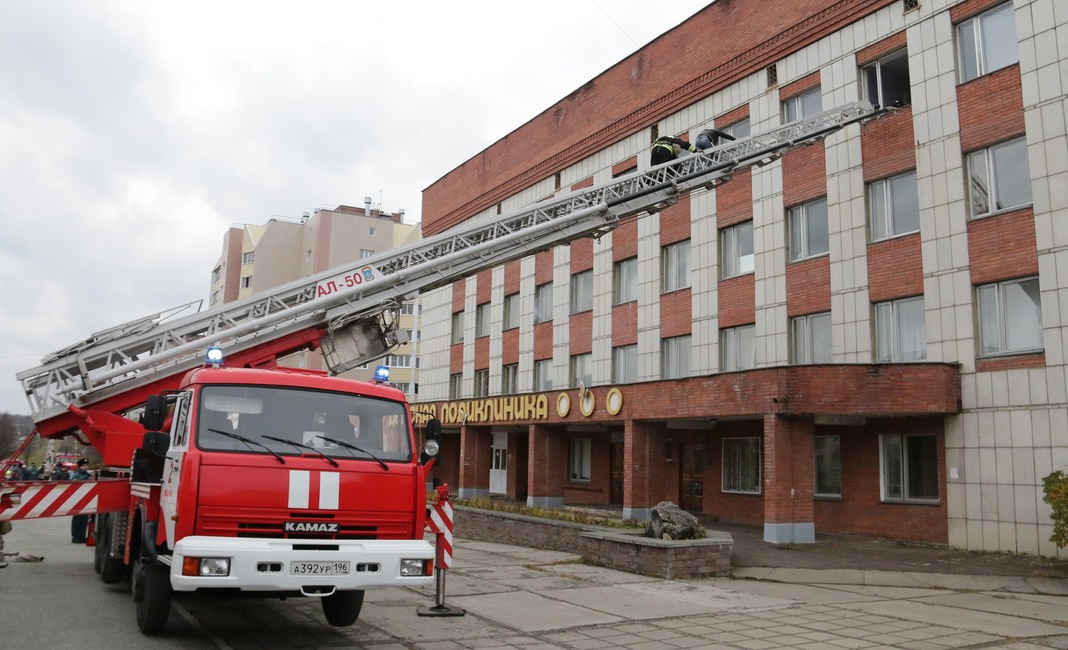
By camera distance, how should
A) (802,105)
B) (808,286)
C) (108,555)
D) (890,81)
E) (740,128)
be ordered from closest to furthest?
(108,555)
(890,81)
(808,286)
(802,105)
(740,128)

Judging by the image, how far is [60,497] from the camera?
30.2 feet

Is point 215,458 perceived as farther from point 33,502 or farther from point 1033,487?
point 1033,487

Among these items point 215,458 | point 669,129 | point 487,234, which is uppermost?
point 669,129

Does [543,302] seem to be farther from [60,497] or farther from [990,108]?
[60,497]

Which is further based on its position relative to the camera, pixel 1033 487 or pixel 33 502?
pixel 1033 487

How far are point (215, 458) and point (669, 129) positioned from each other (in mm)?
20463

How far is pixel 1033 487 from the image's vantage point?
48.2ft

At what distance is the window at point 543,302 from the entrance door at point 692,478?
7.98 metres

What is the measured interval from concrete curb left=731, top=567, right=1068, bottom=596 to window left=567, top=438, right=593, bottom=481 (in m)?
15.5

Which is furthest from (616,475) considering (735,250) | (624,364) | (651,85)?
(651,85)

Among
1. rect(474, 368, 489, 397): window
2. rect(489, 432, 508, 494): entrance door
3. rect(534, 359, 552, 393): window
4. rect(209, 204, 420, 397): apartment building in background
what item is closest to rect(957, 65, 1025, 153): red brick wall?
rect(534, 359, 552, 393): window

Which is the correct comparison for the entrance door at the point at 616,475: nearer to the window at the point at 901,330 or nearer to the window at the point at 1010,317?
the window at the point at 901,330

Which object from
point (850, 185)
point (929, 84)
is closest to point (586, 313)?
point (850, 185)

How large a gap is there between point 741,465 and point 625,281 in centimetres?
731
